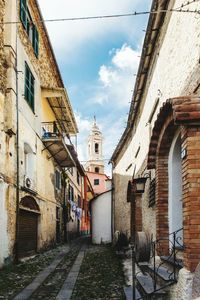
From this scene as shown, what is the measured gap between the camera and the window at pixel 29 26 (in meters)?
14.6

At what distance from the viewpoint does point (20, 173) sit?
13.5m

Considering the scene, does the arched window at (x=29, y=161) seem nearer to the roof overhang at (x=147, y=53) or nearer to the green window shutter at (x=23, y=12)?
the roof overhang at (x=147, y=53)

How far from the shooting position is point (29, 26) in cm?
1609

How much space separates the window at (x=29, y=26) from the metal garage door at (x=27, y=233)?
728 cm

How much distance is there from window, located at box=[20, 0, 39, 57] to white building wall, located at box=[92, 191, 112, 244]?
11.9m

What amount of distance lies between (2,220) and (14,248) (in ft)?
5.00

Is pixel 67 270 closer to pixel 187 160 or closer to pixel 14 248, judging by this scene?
pixel 14 248

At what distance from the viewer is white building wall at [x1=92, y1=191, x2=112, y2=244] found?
25078 mm

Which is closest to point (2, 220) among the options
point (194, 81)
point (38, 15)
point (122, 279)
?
point (122, 279)

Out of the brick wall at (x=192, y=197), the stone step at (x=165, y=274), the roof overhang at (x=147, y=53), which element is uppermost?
the roof overhang at (x=147, y=53)

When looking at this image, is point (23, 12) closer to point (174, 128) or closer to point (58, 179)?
point (174, 128)

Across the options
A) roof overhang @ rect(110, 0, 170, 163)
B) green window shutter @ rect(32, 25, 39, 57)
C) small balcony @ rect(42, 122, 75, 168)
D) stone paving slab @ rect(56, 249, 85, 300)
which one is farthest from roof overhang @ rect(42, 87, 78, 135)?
stone paving slab @ rect(56, 249, 85, 300)

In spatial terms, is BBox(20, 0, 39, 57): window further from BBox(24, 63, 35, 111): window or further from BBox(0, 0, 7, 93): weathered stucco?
BBox(0, 0, 7, 93): weathered stucco

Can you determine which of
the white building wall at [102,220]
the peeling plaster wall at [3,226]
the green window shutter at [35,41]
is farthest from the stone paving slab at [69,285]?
the white building wall at [102,220]
